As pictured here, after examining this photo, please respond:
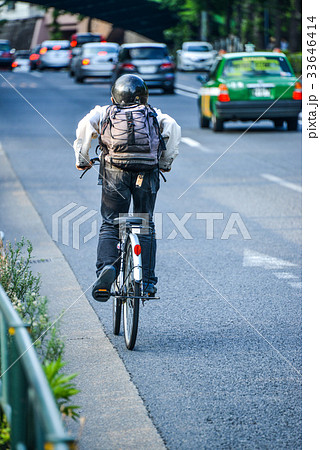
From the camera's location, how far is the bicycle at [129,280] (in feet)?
17.6

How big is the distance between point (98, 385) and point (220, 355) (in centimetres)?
91

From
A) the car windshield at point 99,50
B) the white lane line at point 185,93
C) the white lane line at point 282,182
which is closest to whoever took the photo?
the white lane line at point 282,182

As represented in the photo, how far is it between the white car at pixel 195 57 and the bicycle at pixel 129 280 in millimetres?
47909

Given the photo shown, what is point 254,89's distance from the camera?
1911cm

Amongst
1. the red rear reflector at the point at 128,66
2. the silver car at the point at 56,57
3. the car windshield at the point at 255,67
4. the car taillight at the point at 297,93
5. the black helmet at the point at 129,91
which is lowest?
the silver car at the point at 56,57

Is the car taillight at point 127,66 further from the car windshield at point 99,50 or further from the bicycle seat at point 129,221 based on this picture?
the bicycle seat at point 129,221

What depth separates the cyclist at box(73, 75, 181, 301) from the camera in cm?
559

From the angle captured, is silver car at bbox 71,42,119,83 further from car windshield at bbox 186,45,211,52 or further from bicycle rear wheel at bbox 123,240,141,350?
bicycle rear wheel at bbox 123,240,141,350

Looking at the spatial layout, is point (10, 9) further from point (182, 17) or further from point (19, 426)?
point (182, 17)

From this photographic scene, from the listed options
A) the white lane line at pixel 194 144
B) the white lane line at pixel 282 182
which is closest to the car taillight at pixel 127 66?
the white lane line at pixel 194 144

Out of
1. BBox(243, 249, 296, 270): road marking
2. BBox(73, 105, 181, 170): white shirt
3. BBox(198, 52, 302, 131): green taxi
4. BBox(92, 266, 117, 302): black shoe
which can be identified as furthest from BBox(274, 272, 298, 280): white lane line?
BBox(198, 52, 302, 131): green taxi

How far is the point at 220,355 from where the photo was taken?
5426mm

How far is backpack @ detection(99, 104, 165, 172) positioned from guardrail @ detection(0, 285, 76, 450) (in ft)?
7.45
